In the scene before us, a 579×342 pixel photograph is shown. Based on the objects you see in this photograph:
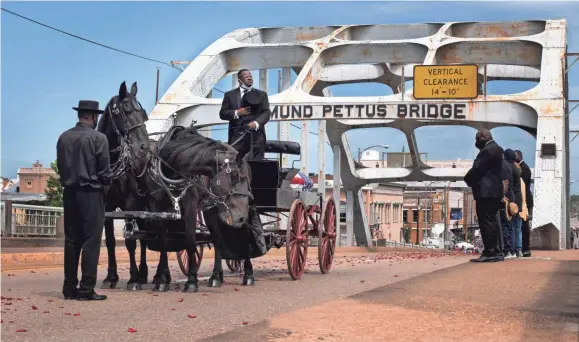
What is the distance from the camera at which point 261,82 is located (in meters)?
47.3

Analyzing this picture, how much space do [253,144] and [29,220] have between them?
66.0 feet

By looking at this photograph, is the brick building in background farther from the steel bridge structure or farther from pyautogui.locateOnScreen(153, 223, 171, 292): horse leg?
pyautogui.locateOnScreen(153, 223, 171, 292): horse leg

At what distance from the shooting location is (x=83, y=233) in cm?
1066

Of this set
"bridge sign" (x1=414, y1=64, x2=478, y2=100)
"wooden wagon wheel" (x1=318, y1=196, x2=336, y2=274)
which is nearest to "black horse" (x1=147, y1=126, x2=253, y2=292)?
"wooden wagon wheel" (x1=318, y1=196, x2=336, y2=274)

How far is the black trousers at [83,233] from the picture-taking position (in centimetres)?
1055

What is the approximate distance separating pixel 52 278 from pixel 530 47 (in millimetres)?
28083

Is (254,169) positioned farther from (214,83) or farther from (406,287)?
(214,83)

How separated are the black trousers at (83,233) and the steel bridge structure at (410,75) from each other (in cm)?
2283

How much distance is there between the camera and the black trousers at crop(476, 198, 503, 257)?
58.7 ft

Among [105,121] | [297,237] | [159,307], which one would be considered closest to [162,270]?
[105,121]

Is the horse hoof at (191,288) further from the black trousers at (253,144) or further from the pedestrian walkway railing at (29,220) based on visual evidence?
the pedestrian walkway railing at (29,220)

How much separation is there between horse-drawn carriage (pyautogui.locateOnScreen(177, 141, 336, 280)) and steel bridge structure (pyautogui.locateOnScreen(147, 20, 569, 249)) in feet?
57.8

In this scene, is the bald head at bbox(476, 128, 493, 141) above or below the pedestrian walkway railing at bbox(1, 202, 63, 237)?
above

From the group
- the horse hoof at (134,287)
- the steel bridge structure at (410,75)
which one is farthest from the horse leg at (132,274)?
the steel bridge structure at (410,75)
